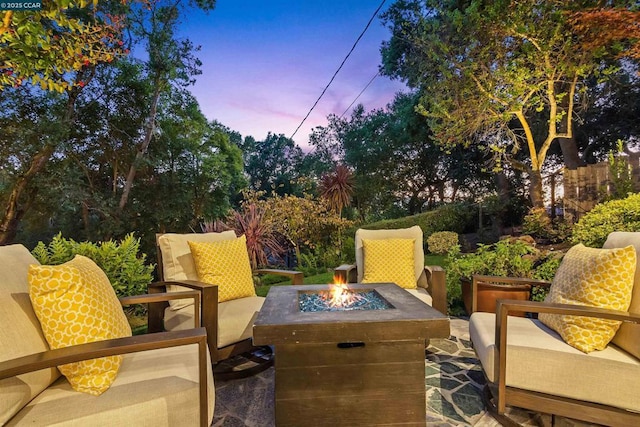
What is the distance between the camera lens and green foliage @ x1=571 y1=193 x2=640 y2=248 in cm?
346

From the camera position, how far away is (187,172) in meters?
9.65

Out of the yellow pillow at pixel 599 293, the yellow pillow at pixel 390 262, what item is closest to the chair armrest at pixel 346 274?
the yellow pillow at pixel 390 262

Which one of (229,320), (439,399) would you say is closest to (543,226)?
(439,399)

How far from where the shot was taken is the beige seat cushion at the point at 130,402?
3.66 ft

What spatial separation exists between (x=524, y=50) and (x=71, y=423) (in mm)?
6290

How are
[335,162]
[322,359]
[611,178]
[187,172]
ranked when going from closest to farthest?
[322,359], [611,178], [187,172], [335,162]

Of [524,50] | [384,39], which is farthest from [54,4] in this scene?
[384,39]

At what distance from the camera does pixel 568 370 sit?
150 centimetres

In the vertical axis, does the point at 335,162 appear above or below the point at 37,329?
above

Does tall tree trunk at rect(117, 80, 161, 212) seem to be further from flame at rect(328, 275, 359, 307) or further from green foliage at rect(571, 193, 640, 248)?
green foliage at rect(571, 193, 640, 248)

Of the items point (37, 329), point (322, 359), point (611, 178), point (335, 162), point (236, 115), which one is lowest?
point (322, 359)

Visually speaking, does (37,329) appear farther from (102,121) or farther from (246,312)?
(102,121)

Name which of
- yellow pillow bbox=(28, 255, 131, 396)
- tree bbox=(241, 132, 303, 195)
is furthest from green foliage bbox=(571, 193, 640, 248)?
tree bbox=(241, 132, 303, 195)

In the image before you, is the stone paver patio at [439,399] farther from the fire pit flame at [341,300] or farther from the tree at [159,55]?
the tree at [159,55]
